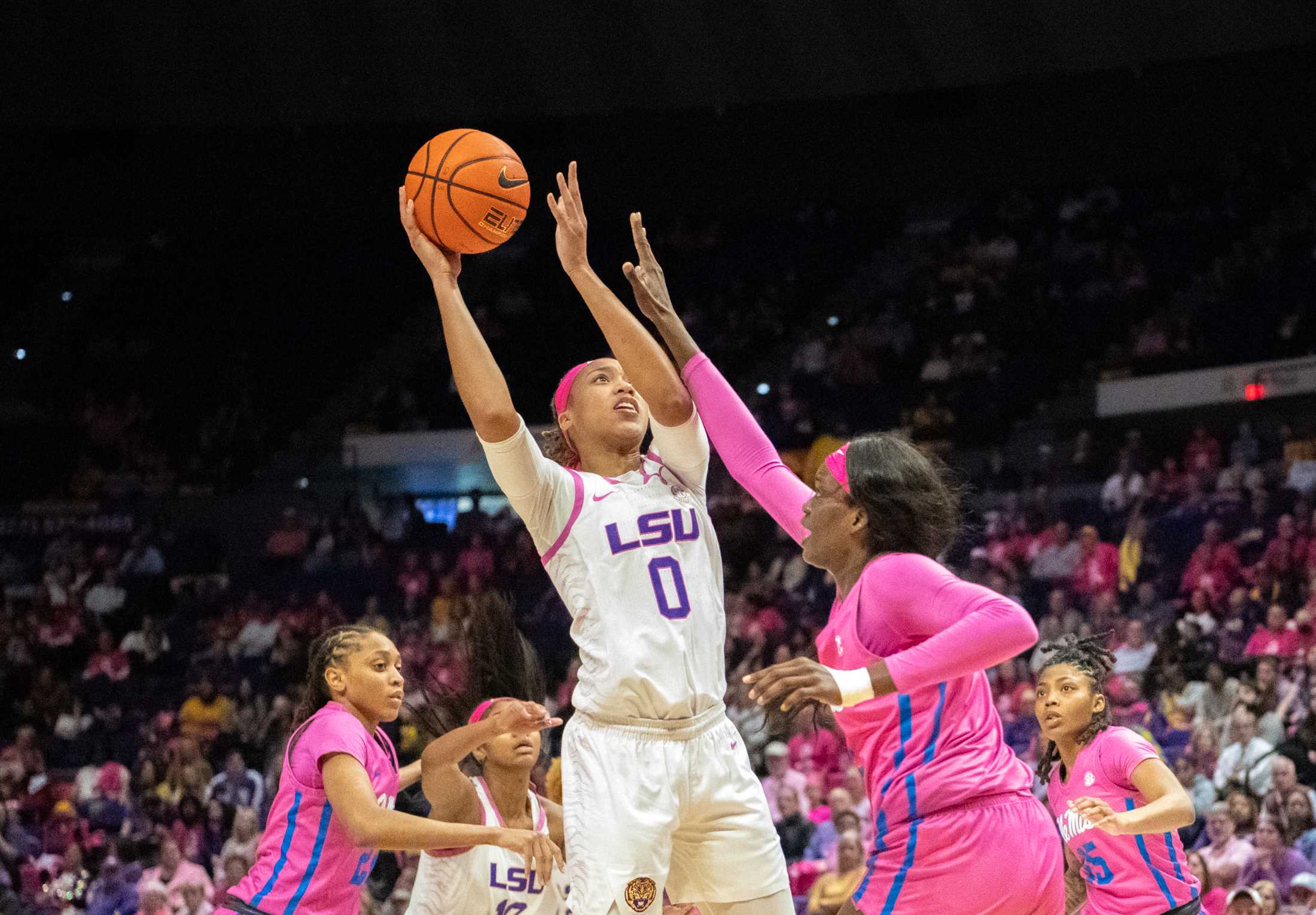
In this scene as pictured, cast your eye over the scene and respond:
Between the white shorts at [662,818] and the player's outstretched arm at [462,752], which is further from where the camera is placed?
the player's outstretched arm at [462,752]

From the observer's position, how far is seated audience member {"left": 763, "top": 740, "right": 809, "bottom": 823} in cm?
905

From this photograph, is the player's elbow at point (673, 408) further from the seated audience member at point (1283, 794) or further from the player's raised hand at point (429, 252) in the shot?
the seated audience member at point (1283, 794)

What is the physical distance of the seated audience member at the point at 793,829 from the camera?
345 inches

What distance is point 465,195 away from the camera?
3895mm

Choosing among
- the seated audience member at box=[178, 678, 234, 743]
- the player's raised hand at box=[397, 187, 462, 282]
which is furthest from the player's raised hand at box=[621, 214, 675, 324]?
the seated audience member at box=[178, 678, 234, 743]

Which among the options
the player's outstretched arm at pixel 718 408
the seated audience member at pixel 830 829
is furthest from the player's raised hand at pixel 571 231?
the seated audience member at pixel 830 829

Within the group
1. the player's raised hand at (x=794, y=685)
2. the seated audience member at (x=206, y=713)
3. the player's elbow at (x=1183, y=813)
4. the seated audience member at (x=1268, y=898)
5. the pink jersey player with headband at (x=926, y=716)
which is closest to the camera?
the player's raised hand at (x=794, y=685)

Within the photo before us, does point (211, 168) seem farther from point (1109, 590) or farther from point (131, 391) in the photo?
point (1109, 590)

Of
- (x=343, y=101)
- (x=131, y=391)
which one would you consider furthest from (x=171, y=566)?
(x=343, y=101)

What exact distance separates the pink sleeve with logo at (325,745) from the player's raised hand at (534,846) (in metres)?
0.65

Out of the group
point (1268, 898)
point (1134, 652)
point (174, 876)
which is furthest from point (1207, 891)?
point (174, 876)

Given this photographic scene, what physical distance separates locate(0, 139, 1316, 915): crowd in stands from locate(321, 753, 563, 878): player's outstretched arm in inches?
62.6

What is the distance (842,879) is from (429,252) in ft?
17.4

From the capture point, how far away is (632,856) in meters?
3.43
